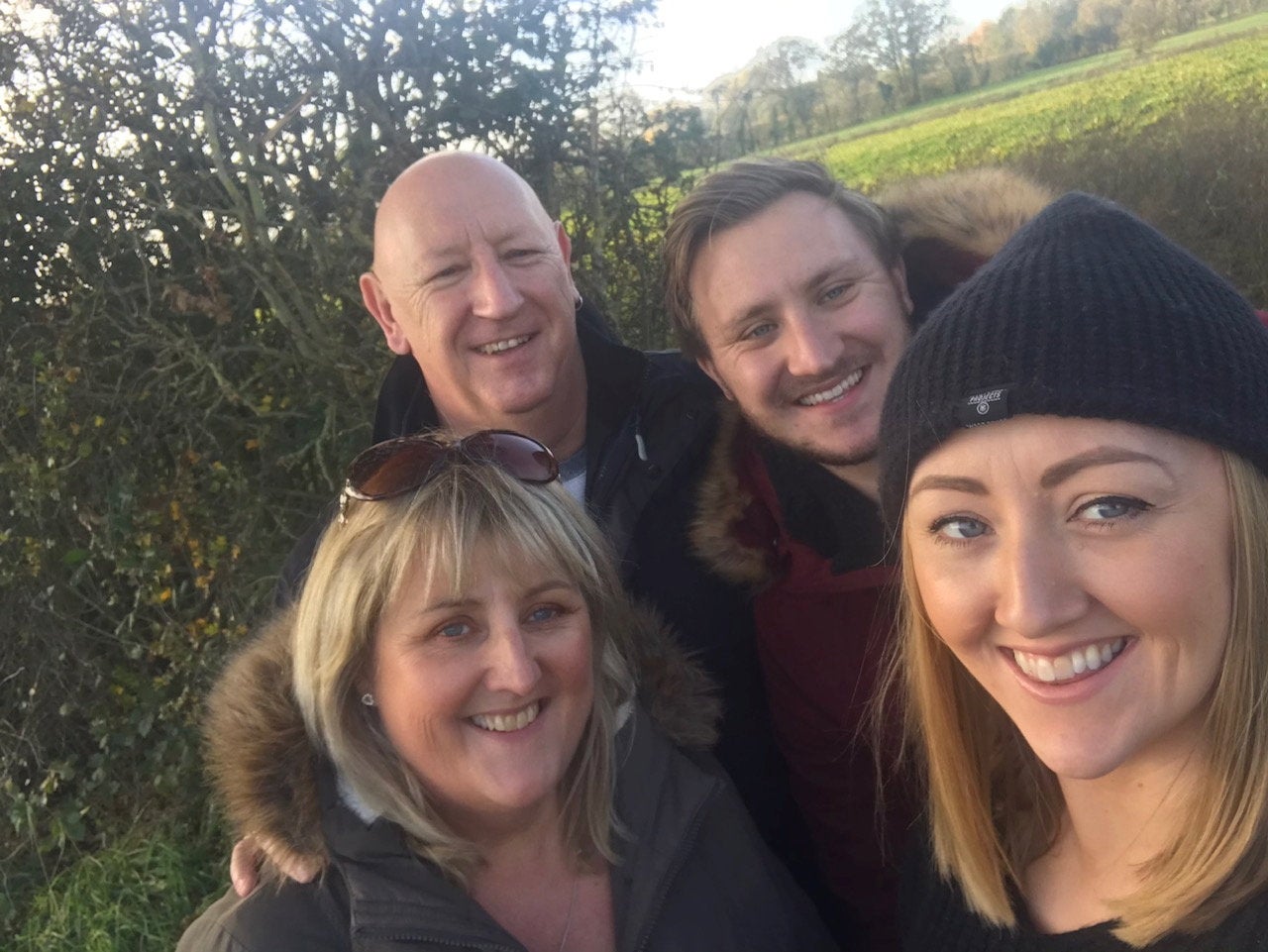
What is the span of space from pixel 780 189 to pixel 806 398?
526 mm

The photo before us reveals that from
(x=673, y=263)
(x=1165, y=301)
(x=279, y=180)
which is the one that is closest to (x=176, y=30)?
(x=279, y=180)

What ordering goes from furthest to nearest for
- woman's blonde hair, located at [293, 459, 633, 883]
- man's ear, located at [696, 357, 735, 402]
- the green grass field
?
1. the green grass field
2. man's ear, located at [696, 357, 735, 402]
3. woman's blonde hair, located at [293, 459, 633, 883]

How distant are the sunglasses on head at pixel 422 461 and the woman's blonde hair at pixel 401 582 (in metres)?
0.02

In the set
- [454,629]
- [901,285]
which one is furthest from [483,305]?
[454,629]

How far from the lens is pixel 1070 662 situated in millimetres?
1475

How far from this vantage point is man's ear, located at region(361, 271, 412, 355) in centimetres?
327

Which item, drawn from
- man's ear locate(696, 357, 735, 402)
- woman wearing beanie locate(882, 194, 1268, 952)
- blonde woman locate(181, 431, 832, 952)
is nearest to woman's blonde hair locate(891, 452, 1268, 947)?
woman wearing beanie locate(882, 194, 1268, 952)

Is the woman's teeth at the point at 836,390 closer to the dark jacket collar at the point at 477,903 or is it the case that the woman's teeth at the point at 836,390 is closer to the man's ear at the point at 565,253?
the dark jacket collar at the point at 477,903

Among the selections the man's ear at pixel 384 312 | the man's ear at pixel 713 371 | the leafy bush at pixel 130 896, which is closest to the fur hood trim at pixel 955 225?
the man's ear at pixel 713 371

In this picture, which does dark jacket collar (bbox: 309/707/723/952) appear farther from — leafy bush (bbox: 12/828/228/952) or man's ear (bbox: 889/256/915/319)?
leafy bush (bbox: 12/828/228/952)

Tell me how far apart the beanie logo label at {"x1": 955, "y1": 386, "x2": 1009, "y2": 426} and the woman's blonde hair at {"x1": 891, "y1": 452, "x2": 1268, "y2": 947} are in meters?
0.29

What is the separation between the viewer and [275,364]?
189 inches

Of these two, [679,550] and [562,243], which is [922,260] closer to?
[679,550]

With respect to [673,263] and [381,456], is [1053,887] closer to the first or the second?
[381,456]
